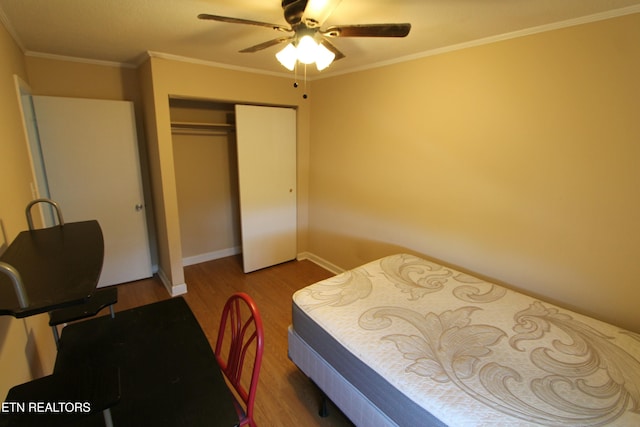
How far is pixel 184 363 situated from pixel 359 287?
1144 mm

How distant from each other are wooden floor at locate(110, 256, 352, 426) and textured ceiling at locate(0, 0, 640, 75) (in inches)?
88.9

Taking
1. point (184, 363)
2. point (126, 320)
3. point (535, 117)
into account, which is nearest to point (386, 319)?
point (184, 363)

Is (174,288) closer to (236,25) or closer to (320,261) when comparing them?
(320,261)

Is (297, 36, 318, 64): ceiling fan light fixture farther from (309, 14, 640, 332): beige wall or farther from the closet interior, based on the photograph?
the closet interior

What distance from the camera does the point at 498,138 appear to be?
2029 mm

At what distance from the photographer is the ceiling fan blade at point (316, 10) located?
1.37 meters

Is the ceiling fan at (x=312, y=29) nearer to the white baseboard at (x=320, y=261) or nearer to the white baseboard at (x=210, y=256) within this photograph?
the white baseboard at (x=320, y=261)

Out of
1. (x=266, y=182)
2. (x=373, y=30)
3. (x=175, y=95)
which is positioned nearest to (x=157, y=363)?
(x=373, y=30)

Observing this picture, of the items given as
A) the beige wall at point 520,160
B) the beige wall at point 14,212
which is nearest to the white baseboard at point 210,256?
the beige wall at point 14,212

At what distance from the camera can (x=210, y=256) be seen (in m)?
3.85

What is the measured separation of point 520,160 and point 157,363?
233cm

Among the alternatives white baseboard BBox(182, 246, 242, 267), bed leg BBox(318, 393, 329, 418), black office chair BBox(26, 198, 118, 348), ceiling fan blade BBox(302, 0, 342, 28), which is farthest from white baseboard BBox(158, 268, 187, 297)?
ceiling fan blade BBox(302, 0, 342, 28)

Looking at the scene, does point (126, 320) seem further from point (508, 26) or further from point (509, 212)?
point (508, 26)

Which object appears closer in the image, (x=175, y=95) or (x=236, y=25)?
(x=236, y=25)
